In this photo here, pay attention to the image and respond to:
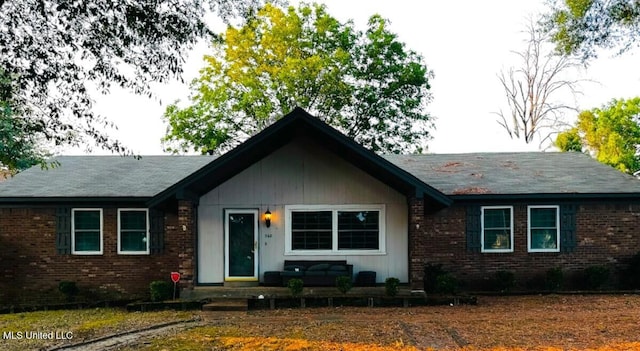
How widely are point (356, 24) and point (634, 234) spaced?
2081 cm

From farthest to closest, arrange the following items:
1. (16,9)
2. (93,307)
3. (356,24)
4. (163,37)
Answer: (356,24), (93,307), (163,37), (16,9)

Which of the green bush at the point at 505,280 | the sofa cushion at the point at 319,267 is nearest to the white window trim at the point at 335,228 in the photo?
the sofa cushion at the point at 319,267

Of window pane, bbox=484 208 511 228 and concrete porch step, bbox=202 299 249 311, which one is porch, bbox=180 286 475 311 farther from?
window pane, bbox=484 208 511 228

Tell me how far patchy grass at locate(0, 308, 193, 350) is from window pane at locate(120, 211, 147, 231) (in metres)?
2.32

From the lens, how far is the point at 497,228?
13.8m

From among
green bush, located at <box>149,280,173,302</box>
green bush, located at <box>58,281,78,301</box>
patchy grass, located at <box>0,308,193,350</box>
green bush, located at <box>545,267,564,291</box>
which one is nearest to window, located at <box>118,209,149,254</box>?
green bush, located at <box>58,281,78,301</box>

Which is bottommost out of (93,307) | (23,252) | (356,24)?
(93,307)

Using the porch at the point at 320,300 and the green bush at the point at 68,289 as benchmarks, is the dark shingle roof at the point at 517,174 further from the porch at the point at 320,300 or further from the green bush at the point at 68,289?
the green bush at the point at 68,289

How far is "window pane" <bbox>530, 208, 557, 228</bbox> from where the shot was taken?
13719mm

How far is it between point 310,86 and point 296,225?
55.4 feet

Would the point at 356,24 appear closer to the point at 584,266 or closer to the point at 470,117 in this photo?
the point at 470,117

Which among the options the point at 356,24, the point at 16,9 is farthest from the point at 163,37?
the point at 356,24

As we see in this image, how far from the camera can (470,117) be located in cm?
3328

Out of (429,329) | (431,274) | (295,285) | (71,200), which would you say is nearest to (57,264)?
(71,200)
